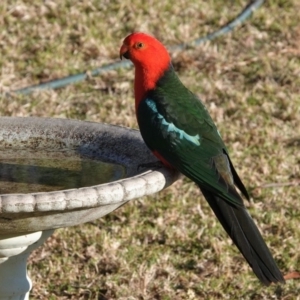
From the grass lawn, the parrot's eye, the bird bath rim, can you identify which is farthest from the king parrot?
the grass lawn

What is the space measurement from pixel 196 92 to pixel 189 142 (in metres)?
3.18

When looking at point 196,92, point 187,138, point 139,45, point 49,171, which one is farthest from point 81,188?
point 196,92

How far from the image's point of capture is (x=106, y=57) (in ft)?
24.1

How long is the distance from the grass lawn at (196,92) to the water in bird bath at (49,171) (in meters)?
1.03

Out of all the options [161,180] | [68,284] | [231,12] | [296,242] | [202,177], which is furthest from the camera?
[231,12]

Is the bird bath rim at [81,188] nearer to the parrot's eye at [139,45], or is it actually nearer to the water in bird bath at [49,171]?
the water in bird bath at [49,171]

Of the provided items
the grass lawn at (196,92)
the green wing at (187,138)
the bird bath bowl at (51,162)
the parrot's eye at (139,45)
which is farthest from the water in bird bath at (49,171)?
the grass lawn at (196,92)

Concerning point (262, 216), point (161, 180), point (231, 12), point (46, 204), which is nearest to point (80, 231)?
point (262, 216)

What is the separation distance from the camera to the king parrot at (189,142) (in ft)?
11.9

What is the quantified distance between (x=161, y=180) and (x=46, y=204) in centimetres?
60

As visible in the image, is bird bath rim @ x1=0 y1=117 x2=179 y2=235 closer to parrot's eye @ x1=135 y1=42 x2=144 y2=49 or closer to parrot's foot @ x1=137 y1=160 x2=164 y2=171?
parrot's foot @ x1=137 y1=160 x2=164 y2=171

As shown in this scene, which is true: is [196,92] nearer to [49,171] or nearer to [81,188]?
[49,171]

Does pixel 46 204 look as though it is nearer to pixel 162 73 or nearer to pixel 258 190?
pixel 162 73

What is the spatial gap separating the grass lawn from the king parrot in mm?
980
